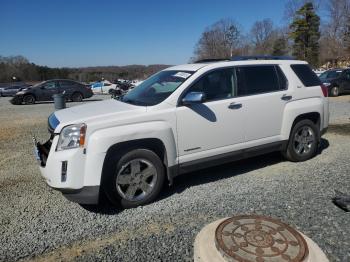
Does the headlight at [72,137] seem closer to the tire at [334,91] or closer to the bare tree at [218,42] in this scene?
the tire at [334,91]

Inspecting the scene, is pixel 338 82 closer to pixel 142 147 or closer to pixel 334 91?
pixel 334 91

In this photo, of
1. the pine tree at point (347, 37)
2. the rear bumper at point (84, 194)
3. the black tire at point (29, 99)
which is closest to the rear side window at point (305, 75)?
the rear bumper at point (84, 194)

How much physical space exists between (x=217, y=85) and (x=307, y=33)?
60.3m

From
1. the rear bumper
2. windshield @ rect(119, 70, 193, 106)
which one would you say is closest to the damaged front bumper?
the rear bumper

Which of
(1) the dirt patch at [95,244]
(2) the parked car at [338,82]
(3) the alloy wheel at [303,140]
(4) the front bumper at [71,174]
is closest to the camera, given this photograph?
(1) the dirt patch at [95,244]

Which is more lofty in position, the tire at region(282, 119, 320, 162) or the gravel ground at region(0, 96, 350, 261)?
the tire at region(282, 119, 320, 162)

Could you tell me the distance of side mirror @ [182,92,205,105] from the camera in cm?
427

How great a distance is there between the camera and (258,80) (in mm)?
5207

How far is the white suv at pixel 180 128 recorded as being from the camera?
12.6 ft

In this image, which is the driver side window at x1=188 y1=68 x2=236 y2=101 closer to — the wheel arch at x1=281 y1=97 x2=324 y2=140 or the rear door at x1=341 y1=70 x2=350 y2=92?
the wheel arch at x1=281 y1=97 x2=324 y2=140

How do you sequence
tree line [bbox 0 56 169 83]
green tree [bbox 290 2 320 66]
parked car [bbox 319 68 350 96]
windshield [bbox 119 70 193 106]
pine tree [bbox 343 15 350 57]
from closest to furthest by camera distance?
windshield [bbox 119 70 193 106], parked car [bbox 319 68 350 96], pine tree [bbox 343 15 350 57], green tree [bbox 290 2 320 66], tree line [bbox 0 56 169 83]

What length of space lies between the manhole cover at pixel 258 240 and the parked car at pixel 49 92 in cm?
1847

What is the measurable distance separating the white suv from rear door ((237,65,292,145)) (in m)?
0.02

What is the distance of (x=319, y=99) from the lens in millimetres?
5836
